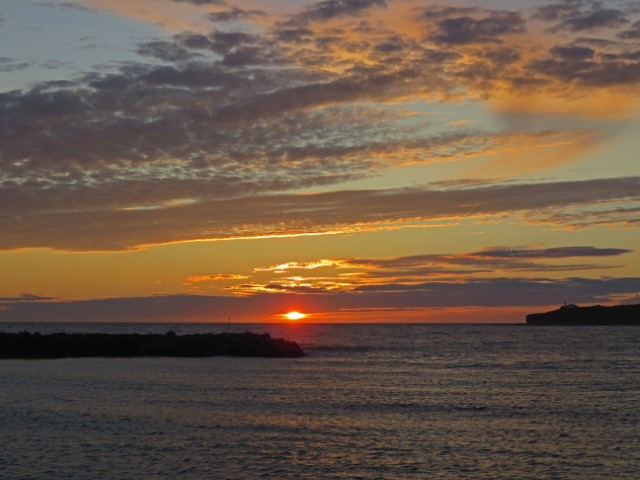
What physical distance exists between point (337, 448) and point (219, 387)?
66.2ft

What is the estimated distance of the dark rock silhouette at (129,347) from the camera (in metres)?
77.1

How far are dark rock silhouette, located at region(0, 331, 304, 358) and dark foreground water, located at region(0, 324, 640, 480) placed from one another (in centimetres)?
2040

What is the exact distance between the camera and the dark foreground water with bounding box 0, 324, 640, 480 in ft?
78.9

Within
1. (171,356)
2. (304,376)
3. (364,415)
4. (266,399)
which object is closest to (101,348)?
(171,356)

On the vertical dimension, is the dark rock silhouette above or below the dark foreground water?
above

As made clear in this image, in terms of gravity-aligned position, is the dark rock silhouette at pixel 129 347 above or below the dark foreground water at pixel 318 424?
above

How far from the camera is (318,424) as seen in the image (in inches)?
1261

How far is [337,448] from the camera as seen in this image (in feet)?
88.5

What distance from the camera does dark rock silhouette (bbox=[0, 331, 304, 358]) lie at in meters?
77.1

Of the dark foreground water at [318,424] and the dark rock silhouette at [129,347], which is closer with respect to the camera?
the dark foreground water at [318,424]

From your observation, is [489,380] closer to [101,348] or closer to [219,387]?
[219,387]

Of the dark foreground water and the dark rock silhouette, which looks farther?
the dark rock silhouette

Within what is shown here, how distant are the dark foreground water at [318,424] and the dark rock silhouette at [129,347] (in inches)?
803

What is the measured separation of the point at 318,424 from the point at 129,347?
52655 millimetres
